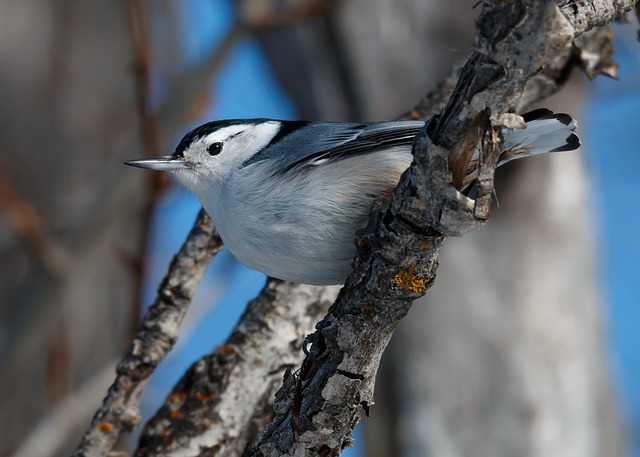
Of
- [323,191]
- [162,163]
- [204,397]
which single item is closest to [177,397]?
[204,397]

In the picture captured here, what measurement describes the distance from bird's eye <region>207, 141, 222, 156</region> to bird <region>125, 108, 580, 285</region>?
0.83 ft

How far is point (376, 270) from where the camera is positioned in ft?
4.27

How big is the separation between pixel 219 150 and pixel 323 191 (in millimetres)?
515

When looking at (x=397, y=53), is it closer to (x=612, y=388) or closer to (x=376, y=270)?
(x=612, y=388)

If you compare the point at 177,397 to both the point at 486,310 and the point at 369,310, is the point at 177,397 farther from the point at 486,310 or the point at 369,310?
the point at 486,310

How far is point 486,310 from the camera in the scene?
3.65 metres

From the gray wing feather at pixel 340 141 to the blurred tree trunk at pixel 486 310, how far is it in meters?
1.92

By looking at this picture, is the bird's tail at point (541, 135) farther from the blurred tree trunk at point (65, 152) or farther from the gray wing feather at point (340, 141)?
the blurred tree trunk at point (65, 152)

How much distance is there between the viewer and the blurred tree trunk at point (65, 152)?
10.9ft

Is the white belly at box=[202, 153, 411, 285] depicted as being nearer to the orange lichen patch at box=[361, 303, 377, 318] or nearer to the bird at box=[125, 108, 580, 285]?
the bird at box=[125, 108, 580, 285]

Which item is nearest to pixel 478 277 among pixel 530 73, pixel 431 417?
pixel 431 417

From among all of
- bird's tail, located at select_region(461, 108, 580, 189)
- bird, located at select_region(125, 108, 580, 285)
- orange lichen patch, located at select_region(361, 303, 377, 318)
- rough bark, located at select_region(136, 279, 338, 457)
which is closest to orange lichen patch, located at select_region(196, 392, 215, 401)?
rough bark, located at select_region(136, 279, 338, 457)

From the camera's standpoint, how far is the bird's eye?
2.03 m

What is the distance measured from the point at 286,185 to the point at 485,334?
7.31 ft
